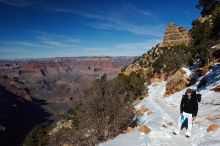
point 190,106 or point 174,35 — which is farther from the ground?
point 174,35

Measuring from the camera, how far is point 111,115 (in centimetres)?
2067

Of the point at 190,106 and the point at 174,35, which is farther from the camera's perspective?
the point at 174,35

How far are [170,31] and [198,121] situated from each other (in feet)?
386

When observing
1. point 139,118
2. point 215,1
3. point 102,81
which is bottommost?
point 139,118

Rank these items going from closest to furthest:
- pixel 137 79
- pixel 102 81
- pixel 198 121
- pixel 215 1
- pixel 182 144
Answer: pixel 182 144
pixel 198 121
pixel 102 81
pixel 215 1
pixel 137 79

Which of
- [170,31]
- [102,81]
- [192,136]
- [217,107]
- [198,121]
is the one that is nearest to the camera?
[192,136]

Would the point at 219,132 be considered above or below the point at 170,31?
below

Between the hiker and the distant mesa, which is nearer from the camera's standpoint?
the hiker

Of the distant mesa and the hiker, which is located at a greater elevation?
the distant mesa

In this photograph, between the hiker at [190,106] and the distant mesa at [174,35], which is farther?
the distant mesa at [174,35]

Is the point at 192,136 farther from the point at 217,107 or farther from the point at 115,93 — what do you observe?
the point at 115,93

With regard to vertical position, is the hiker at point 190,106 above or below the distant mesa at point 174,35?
below

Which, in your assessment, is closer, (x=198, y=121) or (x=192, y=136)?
(x=192, y=136)

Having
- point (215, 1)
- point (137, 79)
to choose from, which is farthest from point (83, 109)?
point (137, 79)
